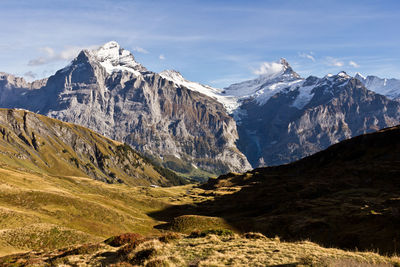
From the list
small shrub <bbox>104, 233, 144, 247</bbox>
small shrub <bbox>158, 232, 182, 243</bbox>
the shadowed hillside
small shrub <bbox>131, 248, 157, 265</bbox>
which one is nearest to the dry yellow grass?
small shrub <bbox>131, 248, 157, 265</bbox>

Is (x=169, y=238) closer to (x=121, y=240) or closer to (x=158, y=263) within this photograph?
(x=121, y=240)

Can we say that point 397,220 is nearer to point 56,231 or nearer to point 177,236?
point 177,236

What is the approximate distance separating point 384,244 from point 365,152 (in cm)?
14191

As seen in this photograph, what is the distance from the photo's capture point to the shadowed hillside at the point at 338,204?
52000 mm

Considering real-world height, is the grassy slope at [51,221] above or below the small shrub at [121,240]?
below

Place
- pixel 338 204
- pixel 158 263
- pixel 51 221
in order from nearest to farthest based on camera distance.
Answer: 1. pixel 158 263
2. pixel 51 221
3. pixel 338 204

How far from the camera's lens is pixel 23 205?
7950 centimetres

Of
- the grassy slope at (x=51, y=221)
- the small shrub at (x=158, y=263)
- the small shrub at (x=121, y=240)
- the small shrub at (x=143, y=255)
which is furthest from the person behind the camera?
the grassy slope at (x=51, y=221)

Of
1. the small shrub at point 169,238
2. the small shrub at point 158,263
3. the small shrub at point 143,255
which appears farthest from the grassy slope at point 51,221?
the small shrub at point 158,263

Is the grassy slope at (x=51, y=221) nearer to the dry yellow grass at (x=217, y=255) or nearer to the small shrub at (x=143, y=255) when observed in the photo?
the dry yellow grass at (x=217, y=255)

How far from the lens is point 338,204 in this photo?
81688mm

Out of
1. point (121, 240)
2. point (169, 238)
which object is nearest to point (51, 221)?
point (121, 240)

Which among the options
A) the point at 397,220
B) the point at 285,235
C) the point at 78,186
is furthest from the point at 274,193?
the point at 78,186

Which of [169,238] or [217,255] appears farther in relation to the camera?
[169,238]
